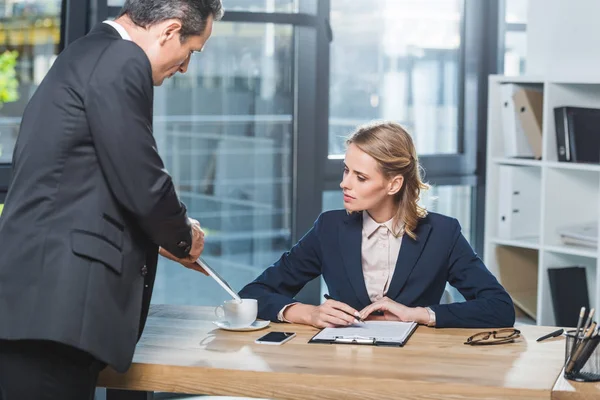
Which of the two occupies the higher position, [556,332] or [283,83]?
[283,83]

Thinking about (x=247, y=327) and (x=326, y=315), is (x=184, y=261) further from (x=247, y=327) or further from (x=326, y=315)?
(x=326, y=315)

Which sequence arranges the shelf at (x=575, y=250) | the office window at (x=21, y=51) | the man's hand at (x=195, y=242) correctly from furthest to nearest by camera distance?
the shelf at (x=575, y=250) → the office window at (x=21, y=51) → the man's hand at (x=195, y=242)

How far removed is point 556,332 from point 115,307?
111 centimetres

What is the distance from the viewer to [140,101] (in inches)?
72.9

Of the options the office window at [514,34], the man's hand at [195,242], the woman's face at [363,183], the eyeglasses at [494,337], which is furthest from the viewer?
the office window at [514,34]

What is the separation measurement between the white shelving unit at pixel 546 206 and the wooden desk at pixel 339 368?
173 centimetres

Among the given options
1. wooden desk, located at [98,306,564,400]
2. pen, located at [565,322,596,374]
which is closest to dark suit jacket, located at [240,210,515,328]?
wooden desk, located at [98,306,564,400]

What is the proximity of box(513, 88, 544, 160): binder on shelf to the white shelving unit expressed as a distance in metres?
0.06

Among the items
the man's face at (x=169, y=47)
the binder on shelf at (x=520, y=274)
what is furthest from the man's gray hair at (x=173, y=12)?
the binder on shelf at (x=520, y=274)

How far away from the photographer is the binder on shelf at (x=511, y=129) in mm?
4051

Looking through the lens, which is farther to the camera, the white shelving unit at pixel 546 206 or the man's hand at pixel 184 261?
the white shelving unit at pixel 546 206

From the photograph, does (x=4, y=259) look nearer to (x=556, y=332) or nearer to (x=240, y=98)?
(x=556, y=332)

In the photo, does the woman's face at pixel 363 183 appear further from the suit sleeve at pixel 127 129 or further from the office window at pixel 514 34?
the office window at pixel 514 34

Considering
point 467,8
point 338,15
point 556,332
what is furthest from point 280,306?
point 467,8
